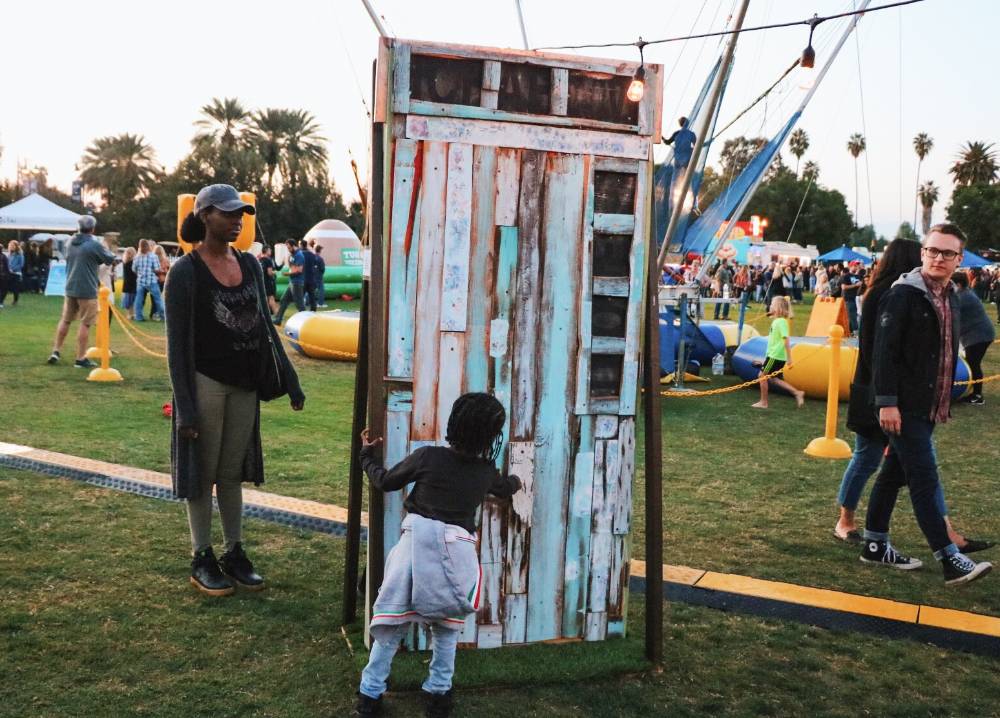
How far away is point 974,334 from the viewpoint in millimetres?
11633

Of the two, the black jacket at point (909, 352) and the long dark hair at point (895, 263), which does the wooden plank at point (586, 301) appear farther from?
the long dark hair at point (895, 263)

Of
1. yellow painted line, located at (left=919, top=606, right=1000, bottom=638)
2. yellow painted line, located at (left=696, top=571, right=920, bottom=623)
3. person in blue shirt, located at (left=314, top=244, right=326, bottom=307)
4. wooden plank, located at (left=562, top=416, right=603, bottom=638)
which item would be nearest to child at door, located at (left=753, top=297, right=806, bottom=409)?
yellow painted line, located at (left=696, top=571, right=920, bottom=623)

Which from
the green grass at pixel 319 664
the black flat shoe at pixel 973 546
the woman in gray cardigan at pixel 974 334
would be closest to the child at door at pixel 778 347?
the woman in gray cardigan at pixel 974 334

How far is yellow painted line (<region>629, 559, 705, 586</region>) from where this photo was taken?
489 centimetres

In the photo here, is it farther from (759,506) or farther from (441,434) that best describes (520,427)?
(759,506)

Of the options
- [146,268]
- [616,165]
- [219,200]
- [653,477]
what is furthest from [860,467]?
[146,268]

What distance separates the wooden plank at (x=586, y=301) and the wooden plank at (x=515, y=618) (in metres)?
0.77

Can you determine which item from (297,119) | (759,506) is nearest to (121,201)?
(297,119)

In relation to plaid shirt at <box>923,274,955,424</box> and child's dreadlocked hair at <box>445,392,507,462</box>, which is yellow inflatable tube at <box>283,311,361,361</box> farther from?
child's dreadlocked hair at <box>445,392,507,462</box>

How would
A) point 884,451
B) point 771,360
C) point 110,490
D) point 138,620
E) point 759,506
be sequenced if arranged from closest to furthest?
point 138,620 < point 884,451 < point 110,490 < point 759,506 < point 771,360

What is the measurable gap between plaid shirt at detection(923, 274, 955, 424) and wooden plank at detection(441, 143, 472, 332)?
273cm

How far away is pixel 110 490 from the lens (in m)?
6.12

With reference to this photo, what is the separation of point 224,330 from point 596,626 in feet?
6.81

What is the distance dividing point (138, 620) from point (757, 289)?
1509 inches
